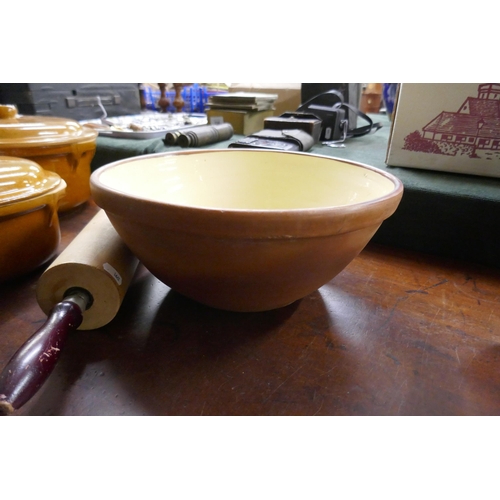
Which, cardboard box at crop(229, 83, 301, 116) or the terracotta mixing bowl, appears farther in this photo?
cardboard box at crop(229, 83, 301, 116)

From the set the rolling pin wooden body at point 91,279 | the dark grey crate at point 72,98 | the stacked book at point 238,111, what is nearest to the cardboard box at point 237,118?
the stacked book at point 238,111

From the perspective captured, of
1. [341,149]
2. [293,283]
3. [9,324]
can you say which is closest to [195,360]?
[293,283]

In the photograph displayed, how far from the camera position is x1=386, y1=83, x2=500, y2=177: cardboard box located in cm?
65

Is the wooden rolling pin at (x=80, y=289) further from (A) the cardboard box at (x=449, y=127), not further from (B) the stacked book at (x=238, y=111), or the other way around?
(B) the stacked book at (x=238, y=111)

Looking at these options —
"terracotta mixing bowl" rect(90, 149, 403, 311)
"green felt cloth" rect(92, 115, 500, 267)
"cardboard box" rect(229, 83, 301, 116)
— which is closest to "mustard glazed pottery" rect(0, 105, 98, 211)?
"terracotta mixing bowl" rect(90, 149, 403, 311)

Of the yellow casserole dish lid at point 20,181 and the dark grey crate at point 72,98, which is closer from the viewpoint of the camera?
the yellow casserole dish lid at point 20,181

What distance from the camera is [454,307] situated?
52 cm

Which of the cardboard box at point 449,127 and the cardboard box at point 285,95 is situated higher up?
the cardboard box at point 449,127

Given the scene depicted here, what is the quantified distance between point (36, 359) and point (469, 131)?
0.75 meters

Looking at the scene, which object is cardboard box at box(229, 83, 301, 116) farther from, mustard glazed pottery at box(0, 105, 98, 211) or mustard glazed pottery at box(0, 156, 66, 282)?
mustard glazed pottery at box(0, 156, 66, 282)

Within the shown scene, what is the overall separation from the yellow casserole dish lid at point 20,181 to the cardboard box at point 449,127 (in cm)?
64

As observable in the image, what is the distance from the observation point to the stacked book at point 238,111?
135cm

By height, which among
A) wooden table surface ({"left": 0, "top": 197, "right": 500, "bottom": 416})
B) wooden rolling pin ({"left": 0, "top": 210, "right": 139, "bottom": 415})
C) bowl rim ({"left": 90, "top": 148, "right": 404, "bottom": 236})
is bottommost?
wooden table surface ({"left": 0, "top": 197, "right": 500, "bottom": 416})

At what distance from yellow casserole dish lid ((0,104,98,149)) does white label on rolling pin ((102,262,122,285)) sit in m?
0.39
